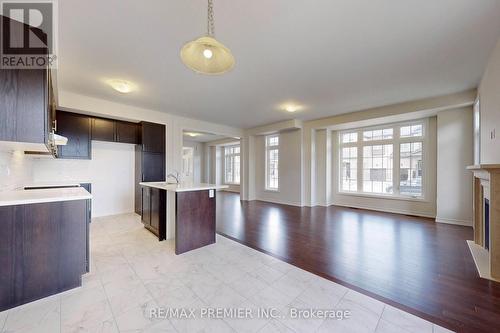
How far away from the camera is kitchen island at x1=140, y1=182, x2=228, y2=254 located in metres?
2.92

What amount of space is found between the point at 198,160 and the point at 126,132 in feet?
19.4

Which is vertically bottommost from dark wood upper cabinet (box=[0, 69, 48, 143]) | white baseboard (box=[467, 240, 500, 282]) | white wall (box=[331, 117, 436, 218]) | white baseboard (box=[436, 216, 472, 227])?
white baseboard (box=[467, 240, 500, 282])

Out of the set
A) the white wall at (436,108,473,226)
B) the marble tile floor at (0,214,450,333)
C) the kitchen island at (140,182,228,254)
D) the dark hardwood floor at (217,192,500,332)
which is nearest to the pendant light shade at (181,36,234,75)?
the kitchen island at (140,182,228,254)

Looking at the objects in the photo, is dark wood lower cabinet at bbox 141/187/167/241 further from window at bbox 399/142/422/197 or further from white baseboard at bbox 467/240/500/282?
window at bbox 399/142/422/197

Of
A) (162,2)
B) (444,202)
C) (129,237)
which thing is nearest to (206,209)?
(129,237)

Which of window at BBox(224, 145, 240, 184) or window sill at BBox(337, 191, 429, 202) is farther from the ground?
window at BBox(224, 145, 240, 184)

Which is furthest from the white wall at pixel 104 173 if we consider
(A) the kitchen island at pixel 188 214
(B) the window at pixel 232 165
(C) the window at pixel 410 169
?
(C) the window at pixel 410 169

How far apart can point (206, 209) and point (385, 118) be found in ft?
15.8

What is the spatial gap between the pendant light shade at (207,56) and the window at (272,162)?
5.82 metres

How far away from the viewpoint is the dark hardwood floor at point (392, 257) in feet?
5.81

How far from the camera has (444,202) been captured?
4.39m

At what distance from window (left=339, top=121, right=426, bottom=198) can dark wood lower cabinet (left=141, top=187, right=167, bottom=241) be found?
543 centimetres

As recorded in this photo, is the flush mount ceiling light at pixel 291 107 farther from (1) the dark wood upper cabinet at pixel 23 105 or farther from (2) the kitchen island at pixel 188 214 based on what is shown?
(1) the dark wood upper cabinet at pixel 23 105

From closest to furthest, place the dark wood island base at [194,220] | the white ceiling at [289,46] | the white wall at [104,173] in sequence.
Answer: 1. the white ceiling at [289,46]
2. the dark wood island base at [194,220]
3. the white wall at [104,173]
